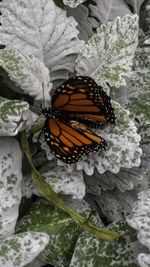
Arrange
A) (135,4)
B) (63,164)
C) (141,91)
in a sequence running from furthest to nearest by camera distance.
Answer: (135,4)
(141,91)
(63,164)

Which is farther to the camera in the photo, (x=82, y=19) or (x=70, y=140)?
(x=82, y=19)

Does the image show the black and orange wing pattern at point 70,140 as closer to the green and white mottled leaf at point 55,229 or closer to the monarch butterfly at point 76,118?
the monarch butterfly at point 76,118

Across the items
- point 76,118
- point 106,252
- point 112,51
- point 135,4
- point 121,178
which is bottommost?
point 106,252

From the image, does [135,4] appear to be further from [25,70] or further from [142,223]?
[142,223]

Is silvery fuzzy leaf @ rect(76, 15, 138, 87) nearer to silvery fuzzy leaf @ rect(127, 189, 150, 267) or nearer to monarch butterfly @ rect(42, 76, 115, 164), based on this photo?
monarch butterfly @ rect(42, 76, 115, 164)

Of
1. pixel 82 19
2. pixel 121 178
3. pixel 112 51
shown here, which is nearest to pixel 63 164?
pixel 121 178

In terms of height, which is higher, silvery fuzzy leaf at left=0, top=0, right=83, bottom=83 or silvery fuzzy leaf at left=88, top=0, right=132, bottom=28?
silvery fuzzy leaf at left=88, top=0, right=132, bottom=28

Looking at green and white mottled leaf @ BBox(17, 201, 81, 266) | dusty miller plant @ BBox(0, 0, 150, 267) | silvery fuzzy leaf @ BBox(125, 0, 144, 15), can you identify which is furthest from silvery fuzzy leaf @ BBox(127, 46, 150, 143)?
green and white mottled leaf @ BBox(17, 201, 81, 266)
